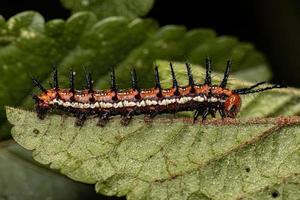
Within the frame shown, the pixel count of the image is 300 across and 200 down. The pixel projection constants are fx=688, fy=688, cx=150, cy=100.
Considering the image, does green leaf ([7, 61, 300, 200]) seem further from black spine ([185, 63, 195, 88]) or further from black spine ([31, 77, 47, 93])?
black spine ([185, 63, 195, 88])

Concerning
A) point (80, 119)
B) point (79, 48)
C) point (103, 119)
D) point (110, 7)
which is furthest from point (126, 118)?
point (110, 7)

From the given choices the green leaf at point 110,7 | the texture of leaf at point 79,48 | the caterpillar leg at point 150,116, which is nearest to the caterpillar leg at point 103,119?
the caterpillar leg at point 150,116

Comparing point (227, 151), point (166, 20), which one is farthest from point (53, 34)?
point (166, 20)

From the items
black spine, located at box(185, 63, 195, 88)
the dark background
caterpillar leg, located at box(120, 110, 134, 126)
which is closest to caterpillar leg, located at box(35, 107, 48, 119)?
caterpillar leg, located at box(120, 110, 134, 126)

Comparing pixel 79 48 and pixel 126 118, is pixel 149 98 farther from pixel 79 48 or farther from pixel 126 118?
pixel 79 48

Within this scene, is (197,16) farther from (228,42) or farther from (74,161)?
(74,161)
